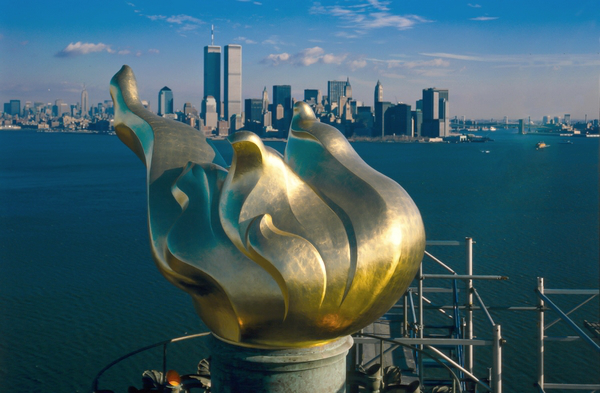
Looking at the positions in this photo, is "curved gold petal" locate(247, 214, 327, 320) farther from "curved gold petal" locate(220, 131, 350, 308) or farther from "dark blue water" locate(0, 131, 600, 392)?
"dark blue water" locate(0, 131, 600, 392)

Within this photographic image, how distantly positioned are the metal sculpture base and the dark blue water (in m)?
11.1

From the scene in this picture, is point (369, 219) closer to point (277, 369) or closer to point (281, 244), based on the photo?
point (281, 244)

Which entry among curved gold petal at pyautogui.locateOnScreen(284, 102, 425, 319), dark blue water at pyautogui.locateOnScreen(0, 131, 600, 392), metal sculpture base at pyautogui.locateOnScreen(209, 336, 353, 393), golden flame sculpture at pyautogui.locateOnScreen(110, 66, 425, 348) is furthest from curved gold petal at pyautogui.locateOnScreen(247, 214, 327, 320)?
dark blue water at pyautogui.locateOnScreen(0, 131, 600, 392)

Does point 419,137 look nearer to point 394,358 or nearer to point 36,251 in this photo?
point 36,251

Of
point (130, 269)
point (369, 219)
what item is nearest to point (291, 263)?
point (369, 219)

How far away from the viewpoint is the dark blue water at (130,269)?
17.6 meters

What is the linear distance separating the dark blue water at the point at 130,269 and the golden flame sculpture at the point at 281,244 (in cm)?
1138

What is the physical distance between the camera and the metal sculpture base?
6109 mm

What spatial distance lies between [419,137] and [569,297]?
143 metres

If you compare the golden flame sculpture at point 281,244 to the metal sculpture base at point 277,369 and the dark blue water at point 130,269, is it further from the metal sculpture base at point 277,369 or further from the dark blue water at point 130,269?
the dark blue water at point 130,269

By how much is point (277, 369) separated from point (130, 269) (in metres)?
20.9

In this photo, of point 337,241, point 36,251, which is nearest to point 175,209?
point 337,241

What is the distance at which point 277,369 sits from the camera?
6113mm

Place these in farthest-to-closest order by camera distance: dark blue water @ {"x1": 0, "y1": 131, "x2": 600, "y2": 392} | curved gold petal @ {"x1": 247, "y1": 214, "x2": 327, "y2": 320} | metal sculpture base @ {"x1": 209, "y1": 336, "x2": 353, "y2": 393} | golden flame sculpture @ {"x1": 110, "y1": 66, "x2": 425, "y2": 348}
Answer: dark blue water @ {"x1": 0, "y1": 131, "x2": 600, "y2": 392} < metal sculpture base @ {"x1": 209, "y1": 336, "x2": 353, "y2": 393} < golden flame sculpture @ {"x1": 110, "y1": 66, "x2": 425, "y2": 348} < curved gold petal @ {"x1": 247, "y1": 214, "x2": 327, "y2": 320}
